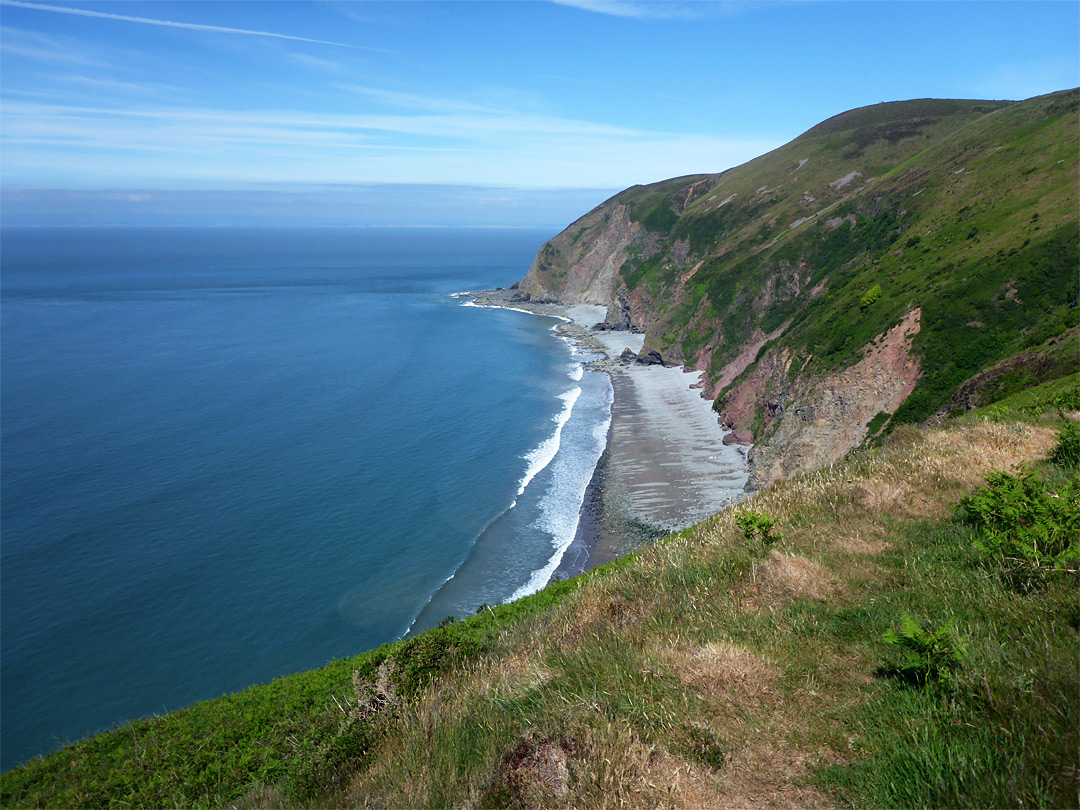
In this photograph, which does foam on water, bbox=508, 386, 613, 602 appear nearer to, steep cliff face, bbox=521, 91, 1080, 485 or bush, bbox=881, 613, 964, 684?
steep cliff face, bbox=521, 91, 1080, 485

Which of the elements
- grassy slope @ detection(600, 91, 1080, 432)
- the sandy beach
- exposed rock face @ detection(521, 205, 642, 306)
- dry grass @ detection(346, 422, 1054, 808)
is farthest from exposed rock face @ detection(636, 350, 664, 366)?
dry grass @ detection(346, 422, 1054, 808)

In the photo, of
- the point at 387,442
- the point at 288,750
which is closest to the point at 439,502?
the point at 387,442

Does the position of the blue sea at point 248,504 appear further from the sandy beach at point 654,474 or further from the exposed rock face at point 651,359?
the exposed rock face at point 651,359

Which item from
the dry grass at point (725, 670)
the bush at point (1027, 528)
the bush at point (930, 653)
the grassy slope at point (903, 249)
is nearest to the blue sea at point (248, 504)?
the grassy slope at point (903, 249)

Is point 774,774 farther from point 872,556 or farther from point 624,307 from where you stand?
point 624,307

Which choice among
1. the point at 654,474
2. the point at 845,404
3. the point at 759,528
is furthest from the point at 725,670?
the point at 654,474

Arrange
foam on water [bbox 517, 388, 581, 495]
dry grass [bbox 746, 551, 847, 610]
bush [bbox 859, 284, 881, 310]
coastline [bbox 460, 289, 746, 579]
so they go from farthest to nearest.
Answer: foam on water [bbox 517, 388, 581, 495] < bush [bbox 859, 284, 881, 310] < coastline [bbox 460, 289, 746, 579] < dry grass [bbox 746, 551, 847, 610]

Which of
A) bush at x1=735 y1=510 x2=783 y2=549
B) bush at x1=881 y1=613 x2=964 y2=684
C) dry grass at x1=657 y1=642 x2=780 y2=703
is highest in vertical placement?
bush at x1=881 y1=613 x2=964 y2=684
